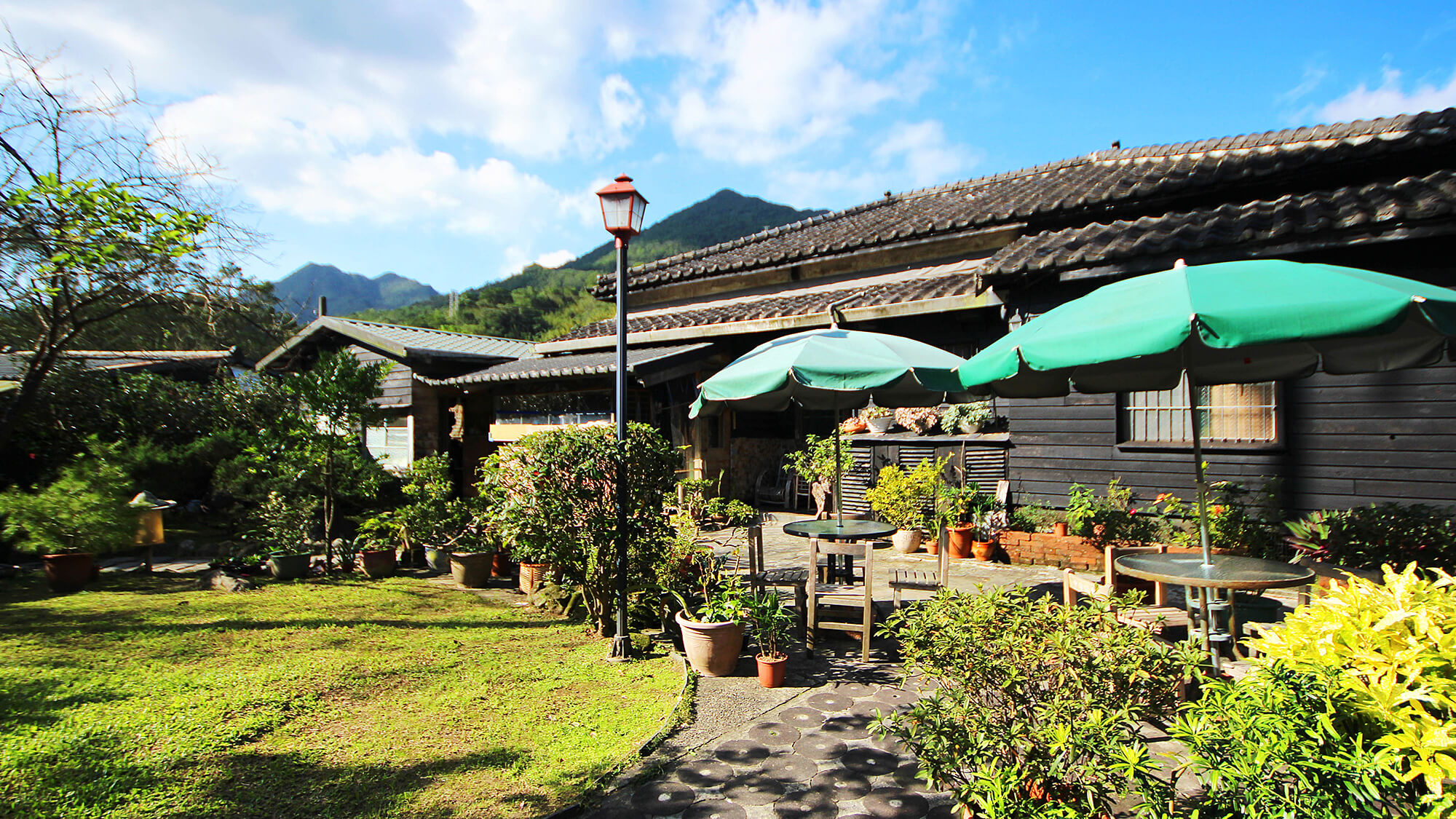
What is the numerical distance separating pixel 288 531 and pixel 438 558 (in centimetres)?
179

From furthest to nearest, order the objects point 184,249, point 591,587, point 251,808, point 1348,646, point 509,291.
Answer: point 509,291 → point 184,249 → point 591,587 → point 251,808 → point 1348,646

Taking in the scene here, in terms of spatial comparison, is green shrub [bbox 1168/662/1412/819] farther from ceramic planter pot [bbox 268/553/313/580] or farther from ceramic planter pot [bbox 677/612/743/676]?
ceramic planter pot [bbox 268/553/313/580]

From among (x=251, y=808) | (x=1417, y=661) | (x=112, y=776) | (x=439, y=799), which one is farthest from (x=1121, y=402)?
(x=112, y=776)

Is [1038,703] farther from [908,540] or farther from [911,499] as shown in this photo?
[911,499]

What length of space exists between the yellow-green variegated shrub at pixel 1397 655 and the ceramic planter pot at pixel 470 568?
710 centimetres

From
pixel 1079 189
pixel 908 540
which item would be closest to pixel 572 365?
pixel 908 540

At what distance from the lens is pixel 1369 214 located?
249 inches

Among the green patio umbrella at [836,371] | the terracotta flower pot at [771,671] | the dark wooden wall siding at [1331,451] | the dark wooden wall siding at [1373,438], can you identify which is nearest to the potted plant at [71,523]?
the green patio umbrella at [836,371]

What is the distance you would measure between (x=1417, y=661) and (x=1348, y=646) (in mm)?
182

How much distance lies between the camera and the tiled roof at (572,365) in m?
10.8

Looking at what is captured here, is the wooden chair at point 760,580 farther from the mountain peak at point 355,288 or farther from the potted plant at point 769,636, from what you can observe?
the mountain peak at point 355,288

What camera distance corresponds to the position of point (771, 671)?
4.48 m

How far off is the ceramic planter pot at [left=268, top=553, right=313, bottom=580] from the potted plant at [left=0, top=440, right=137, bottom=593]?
1.72 metres

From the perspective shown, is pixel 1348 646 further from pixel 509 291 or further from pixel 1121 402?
pixel 509 291
